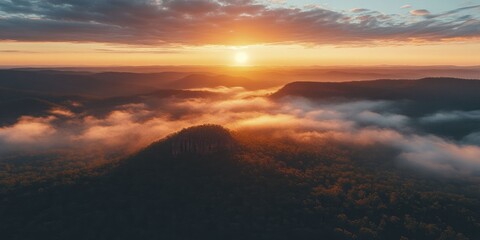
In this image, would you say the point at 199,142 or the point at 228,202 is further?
the point at 199,142

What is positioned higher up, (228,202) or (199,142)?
(199,142)

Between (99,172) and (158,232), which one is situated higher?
(99,172)

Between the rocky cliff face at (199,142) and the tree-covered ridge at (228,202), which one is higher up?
the rocky cliff face at (199,142)

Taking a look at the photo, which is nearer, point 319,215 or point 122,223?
point 122,223

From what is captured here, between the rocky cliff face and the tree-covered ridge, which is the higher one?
the rocky cliff face

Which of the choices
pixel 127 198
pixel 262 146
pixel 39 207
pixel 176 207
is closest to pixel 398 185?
pixel 262 146

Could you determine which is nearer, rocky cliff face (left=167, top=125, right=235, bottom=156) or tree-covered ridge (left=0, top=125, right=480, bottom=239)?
tree-covered ridge (left=0, top=125, right=480, bottom=239)

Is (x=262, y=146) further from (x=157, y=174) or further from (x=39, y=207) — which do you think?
(x=39, y=207)

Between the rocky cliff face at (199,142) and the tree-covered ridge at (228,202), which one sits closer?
the tree-covered ridge at (228,202)
